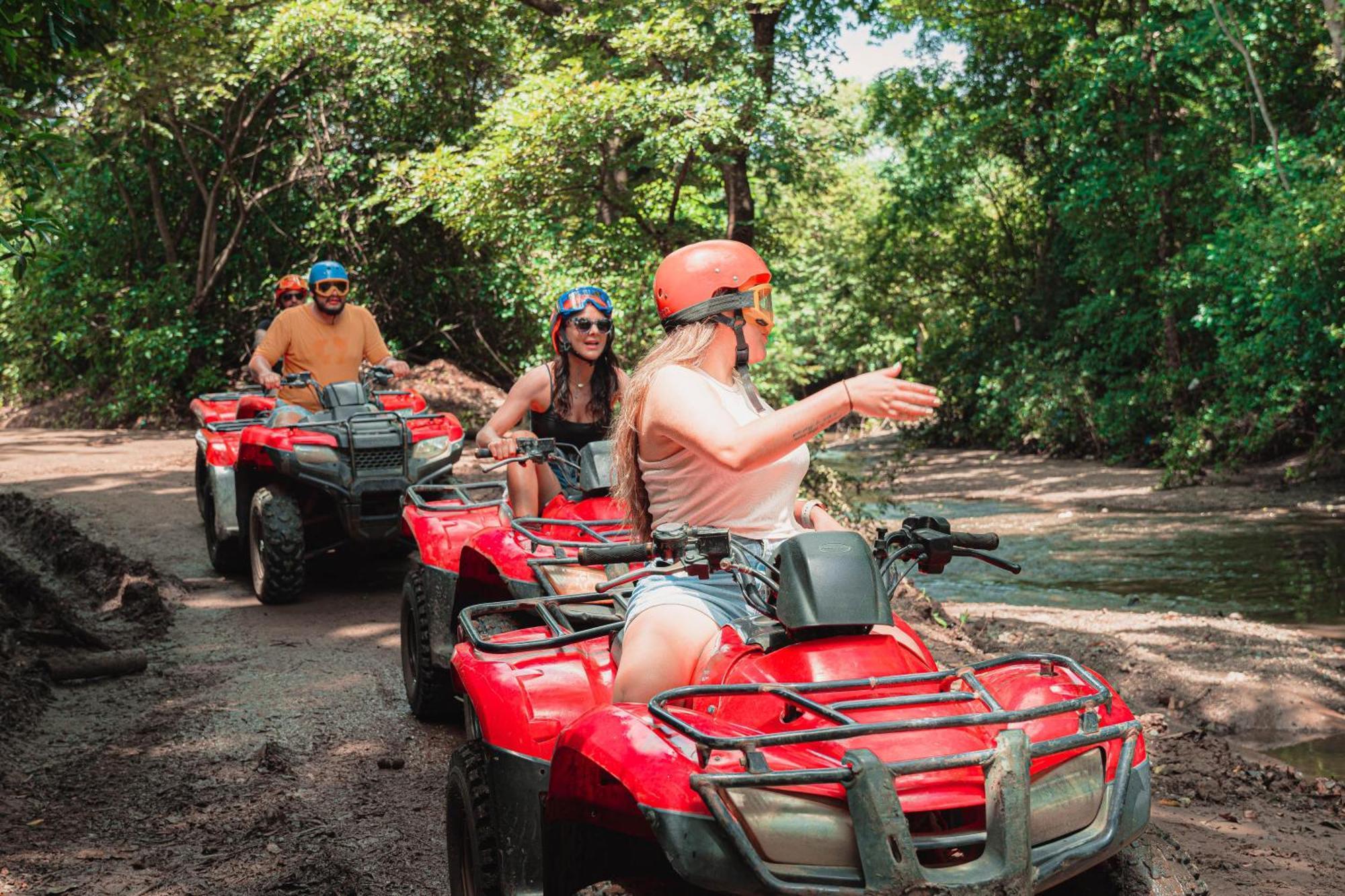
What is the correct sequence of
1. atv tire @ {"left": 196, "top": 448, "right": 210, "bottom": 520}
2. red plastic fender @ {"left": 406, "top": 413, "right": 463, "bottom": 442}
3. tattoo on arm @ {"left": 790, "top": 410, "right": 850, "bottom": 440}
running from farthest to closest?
atv tire @ {"left": 196, "top": 448, "right": 210, "bottom": 520}, red plastic fender @ {"left": 406, "top": 413, "right": 463, "bottom": 442}, tattoo on arm @ {"left": 790, "top": 410, "right": 850, "bottom": 440}

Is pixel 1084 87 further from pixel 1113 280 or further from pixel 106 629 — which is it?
pixel 106 629

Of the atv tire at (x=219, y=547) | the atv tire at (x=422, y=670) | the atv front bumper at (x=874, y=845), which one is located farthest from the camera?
the atv tire at (x=219, y=547)

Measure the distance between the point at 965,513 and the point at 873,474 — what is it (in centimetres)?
454

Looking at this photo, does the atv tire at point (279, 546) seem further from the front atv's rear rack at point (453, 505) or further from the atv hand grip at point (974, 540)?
the atv hand grip at point (974, 540)

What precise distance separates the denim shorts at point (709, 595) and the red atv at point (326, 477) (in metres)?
5.01

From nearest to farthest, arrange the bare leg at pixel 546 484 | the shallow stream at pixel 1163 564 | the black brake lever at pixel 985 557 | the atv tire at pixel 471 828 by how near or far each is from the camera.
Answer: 1. the black brake lever at pixel 985 557
2. the atv tire at pixel 471 828
3. the bare leg at pixel 546 484
4. the shallow stream at pixel 1163 564

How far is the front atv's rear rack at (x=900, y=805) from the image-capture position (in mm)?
2223

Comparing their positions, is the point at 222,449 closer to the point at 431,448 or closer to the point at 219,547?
the point at 219,547

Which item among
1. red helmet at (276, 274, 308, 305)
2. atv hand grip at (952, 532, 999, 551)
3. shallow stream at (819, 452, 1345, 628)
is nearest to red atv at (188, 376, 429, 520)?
red helmet at (276, 274, 308, 305)

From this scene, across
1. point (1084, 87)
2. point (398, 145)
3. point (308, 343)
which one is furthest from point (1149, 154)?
point (308, 343)

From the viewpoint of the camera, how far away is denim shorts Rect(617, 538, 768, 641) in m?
3.10

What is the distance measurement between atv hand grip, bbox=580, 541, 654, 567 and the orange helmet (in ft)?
2.18

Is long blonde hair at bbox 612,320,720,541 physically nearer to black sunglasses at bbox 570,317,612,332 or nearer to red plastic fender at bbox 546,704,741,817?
red plastic fender at bbox 546,704,741,817

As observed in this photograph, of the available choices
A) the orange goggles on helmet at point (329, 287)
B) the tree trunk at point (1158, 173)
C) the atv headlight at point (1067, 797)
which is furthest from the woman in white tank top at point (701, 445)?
the tree trunk at point (1158, 173)
